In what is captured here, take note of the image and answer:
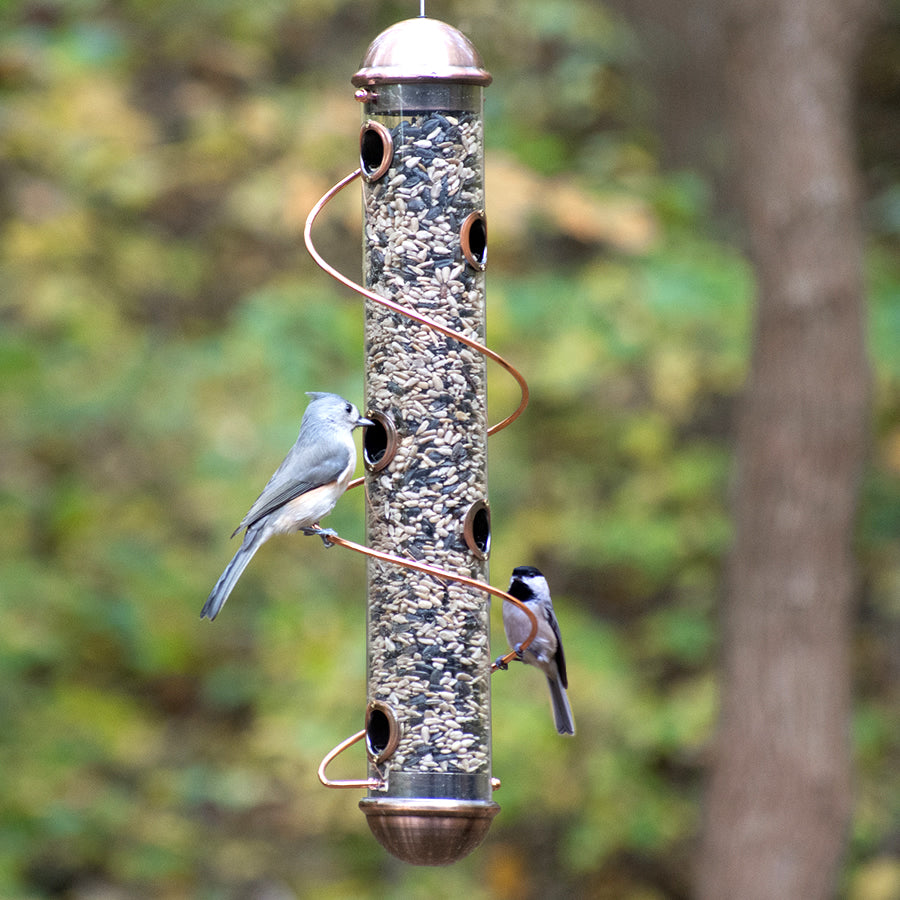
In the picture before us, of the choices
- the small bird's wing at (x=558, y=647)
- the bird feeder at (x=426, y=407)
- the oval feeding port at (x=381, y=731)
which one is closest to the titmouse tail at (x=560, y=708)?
the small bird's wing at (x=558, y=647)

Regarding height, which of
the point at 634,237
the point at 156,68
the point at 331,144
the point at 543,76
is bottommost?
the point at 634,237

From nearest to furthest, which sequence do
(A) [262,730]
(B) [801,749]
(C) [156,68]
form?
(B) [801,749] < (A) [262,730] < (C) [156,68]

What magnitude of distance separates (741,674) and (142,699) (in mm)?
5050

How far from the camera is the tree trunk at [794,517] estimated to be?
8.08 meters

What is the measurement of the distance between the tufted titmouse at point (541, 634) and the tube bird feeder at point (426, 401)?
487 millimetres

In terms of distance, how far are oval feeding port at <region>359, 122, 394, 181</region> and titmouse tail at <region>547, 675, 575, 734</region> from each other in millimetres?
1913

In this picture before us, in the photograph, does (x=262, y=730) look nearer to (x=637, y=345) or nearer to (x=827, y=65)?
(x=637, y=345)

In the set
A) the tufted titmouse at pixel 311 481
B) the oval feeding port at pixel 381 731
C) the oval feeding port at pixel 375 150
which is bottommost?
the oval feeding port at pixel 381 731

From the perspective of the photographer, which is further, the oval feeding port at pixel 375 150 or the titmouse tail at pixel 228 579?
the oval feeding port at pixel 375 150

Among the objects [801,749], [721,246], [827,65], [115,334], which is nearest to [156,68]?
[115,334]

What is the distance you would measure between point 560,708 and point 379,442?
140cm

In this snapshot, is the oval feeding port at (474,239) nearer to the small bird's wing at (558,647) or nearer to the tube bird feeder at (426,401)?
the tube bird feeder at (426,401)

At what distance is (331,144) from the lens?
28.0 feet

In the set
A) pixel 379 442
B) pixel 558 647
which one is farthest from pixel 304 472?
pixel 558 647
